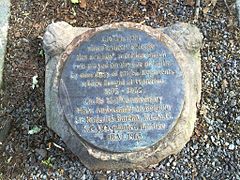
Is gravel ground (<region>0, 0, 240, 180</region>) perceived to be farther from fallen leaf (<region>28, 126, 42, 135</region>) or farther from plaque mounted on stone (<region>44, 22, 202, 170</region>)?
plaque mounted on stone (<region>44, 22, 202, 170</region>)

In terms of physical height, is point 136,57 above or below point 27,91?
above

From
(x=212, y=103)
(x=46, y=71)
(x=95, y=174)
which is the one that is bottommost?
(x=95, y=174)

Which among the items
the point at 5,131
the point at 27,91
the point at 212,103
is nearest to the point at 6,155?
the point at 5,131

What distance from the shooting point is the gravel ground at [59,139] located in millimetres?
3119

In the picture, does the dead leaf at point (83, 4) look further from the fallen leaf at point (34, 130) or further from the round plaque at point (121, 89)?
the fallen leaf at point (34, 130)

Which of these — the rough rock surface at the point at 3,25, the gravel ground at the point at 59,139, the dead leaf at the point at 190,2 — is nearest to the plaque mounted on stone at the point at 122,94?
the gravel ground at the point at 59,139

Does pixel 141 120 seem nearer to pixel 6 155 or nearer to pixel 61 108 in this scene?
pixel 61 108

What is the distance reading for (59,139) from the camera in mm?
3201

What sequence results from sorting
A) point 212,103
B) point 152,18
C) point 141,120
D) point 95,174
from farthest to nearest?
1. point 152,18
2. point 212,103
3. point 95,174
4. point 141,120

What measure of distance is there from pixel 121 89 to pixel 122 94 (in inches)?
1.2

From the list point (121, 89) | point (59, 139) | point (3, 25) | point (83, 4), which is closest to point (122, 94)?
point (121, 89)

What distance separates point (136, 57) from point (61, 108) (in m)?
0.52

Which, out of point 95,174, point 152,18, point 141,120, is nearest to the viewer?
point 141,120

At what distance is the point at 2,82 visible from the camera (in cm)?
345
